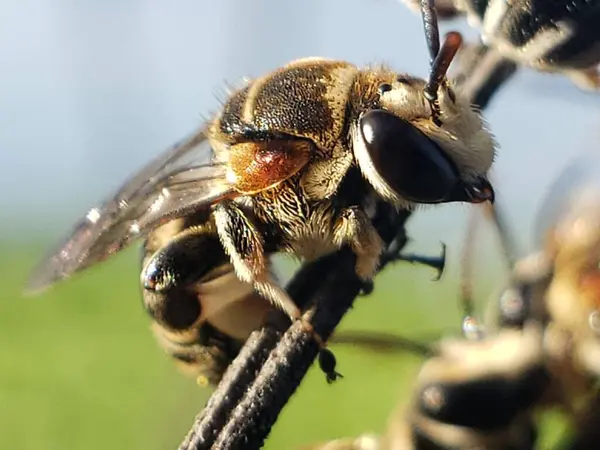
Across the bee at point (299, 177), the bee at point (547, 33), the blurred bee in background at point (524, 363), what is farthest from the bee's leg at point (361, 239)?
the bee at point (547, 33)

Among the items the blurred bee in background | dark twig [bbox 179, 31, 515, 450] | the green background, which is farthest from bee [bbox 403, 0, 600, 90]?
the green background

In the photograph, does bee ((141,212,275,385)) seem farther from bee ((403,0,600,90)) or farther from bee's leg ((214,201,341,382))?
bee ((403,0,600,90))

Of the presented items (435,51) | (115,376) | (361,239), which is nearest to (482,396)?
(361,239)

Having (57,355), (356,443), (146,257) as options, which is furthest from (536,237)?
(57,355)

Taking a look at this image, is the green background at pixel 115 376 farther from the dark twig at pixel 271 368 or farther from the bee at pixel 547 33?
the dark twig at pixel 271 368

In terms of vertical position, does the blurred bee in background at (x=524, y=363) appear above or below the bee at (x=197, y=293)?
below

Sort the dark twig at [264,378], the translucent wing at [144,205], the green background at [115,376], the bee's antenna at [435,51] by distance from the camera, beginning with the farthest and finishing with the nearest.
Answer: the green background at [115,376] → the translucent wing at [144,205] → the bee's antenna at [435,51] → the dark twig at [264,378]

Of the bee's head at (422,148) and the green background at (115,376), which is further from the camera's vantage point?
the green background at (115,376)

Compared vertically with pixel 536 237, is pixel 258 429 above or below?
above

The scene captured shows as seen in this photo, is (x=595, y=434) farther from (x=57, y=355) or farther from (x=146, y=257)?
(x=57, y=355)

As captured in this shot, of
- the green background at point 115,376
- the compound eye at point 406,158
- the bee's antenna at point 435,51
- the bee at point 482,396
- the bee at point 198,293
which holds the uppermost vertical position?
the bee's antenna at point 435,51
